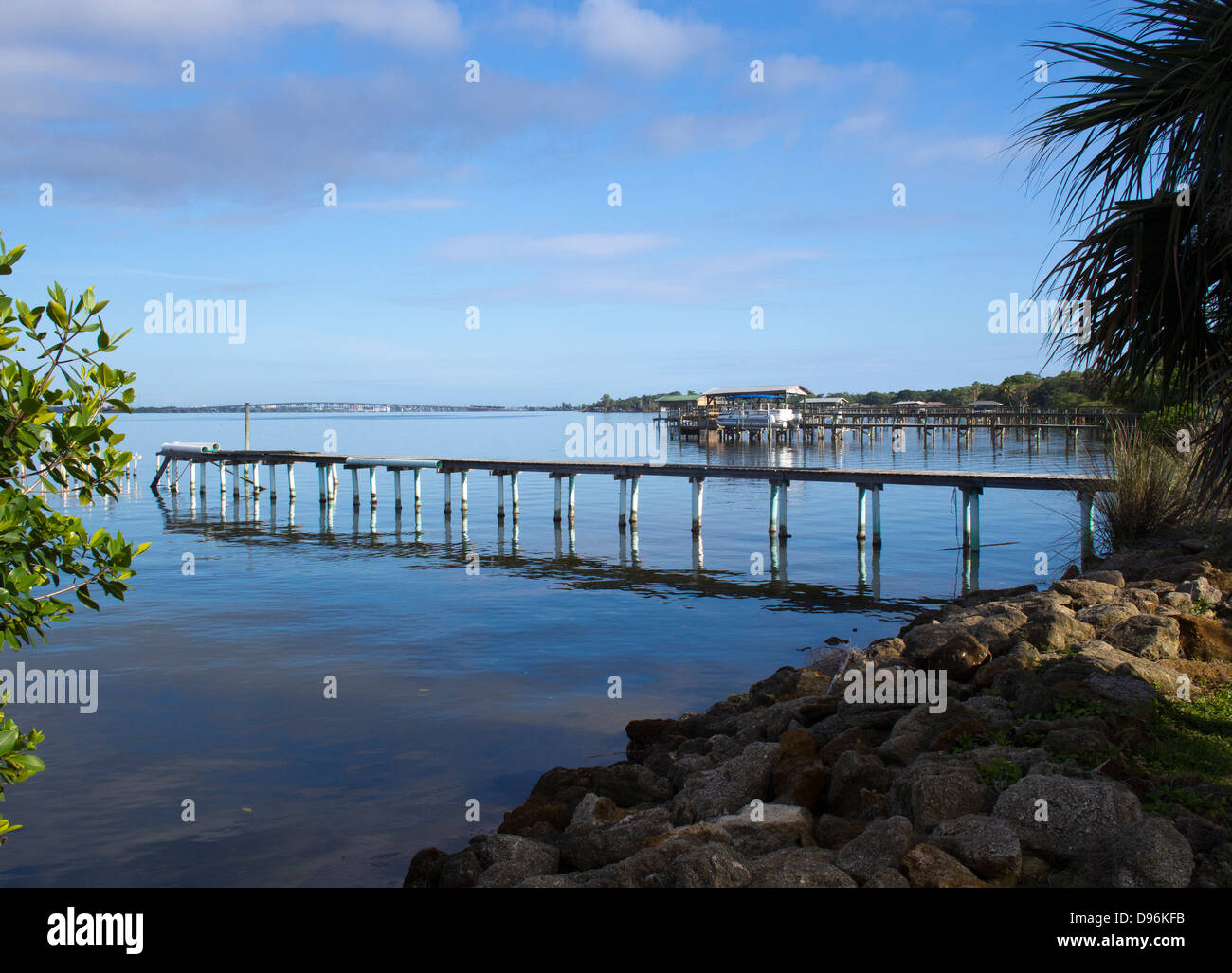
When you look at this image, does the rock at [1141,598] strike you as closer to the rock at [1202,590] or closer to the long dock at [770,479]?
the rock at [1202,590]

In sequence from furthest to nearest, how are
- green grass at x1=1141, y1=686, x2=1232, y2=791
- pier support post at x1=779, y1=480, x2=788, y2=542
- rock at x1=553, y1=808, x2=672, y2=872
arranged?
pier support post at x1=779, y1=480, x2=788, y2=542, rock at x1=553, y1=808, x2=672, y2=872, green grass at x1=1141, y1=686, x2=1232, y2=791

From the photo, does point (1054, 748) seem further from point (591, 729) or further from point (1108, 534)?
point (1108, 534)

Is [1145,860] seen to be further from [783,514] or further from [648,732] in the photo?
[783,514]

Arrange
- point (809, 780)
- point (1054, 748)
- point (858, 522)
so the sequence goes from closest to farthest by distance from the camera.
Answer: point (1054, 748) → point (809, 780) → point (858, 522)

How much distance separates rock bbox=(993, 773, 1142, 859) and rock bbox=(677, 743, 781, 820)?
7.62ft

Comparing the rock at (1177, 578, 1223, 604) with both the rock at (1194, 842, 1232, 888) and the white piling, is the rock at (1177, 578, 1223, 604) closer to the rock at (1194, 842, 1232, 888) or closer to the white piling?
the rock at (1194, 842, 1232, 888)

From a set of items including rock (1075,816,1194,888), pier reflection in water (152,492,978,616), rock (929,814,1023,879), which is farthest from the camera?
pier reflection in water (152,492,978,616)

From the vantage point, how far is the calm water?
29.8 feet

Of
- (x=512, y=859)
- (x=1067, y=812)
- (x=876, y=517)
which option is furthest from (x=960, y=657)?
(x=876, y=517)

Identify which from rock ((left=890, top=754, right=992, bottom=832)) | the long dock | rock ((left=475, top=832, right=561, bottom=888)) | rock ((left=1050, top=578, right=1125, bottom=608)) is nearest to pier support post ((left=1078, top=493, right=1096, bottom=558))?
the long dock
